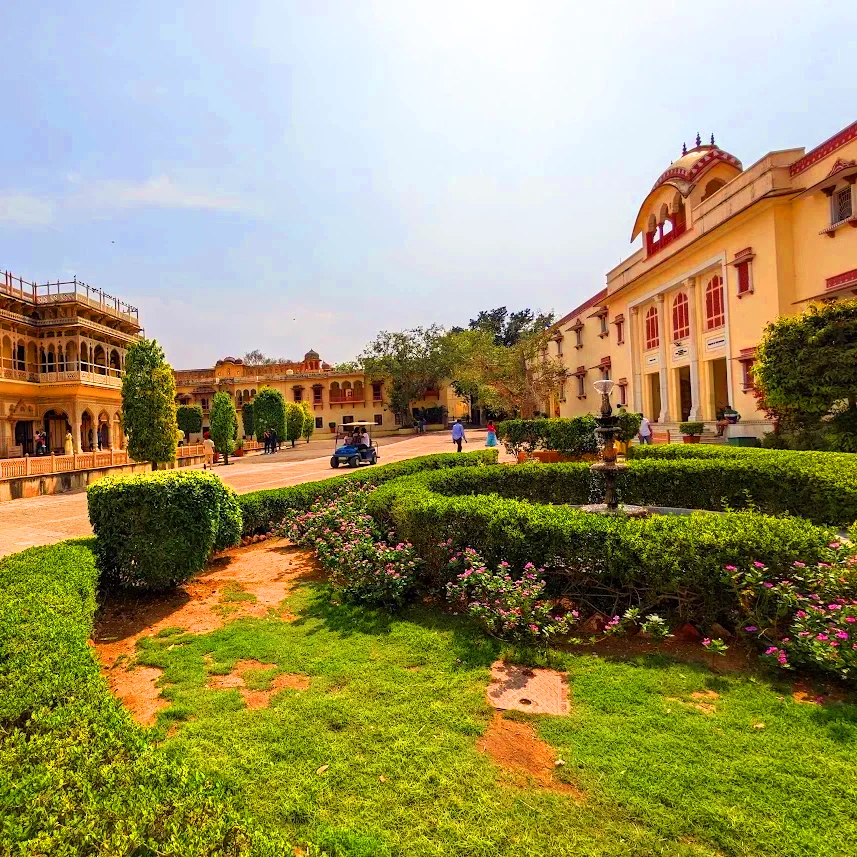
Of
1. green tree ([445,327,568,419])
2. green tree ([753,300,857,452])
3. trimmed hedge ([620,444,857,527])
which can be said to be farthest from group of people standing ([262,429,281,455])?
trimmed hedge ([620,444,857,527])

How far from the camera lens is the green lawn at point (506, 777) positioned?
2043mm

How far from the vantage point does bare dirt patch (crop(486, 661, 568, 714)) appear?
305cm

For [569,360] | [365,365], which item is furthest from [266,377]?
[569,360]

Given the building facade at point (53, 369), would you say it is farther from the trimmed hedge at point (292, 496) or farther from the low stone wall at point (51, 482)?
the trimmed hedge at point (292, 496)

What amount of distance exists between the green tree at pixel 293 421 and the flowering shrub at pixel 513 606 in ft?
119

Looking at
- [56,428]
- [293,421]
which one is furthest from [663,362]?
[56,428]

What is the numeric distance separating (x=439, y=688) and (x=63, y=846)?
2171 mm

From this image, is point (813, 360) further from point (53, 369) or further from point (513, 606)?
point (53, 369)

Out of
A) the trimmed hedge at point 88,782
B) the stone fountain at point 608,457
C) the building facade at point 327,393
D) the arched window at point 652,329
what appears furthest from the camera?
the building facade at point 327,393

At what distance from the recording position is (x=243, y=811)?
6.00ft

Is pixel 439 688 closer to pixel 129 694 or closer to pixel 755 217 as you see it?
pixel 129 694

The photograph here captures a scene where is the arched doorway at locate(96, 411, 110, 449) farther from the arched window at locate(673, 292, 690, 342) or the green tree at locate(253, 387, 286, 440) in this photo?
the arched window at locate(673, 292, 690, 342)

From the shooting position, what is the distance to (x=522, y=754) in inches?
103

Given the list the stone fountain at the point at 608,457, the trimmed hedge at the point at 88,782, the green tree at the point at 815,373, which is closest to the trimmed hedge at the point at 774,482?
the stone fountain at the point at 608,457
